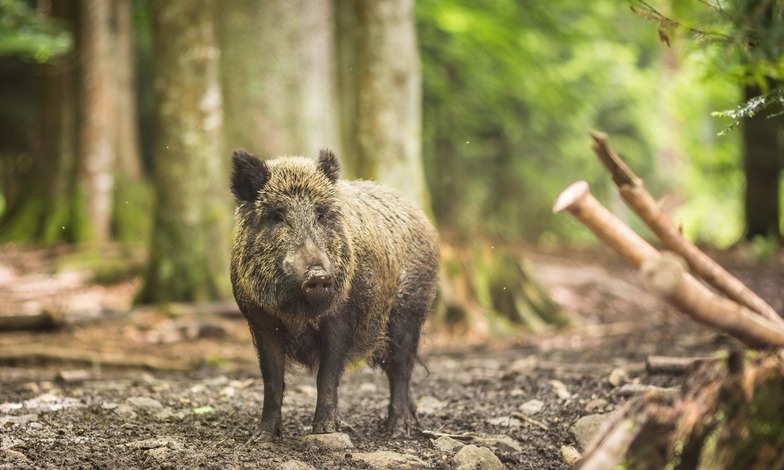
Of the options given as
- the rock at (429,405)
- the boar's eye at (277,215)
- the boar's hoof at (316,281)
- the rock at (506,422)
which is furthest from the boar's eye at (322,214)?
the rock at (429,405)

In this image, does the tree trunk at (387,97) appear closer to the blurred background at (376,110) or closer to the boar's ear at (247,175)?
the blurred background at (376,110)

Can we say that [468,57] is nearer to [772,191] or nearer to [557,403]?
[772,191]

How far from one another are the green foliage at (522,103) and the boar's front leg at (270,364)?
11702mm

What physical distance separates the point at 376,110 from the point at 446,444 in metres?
6.77

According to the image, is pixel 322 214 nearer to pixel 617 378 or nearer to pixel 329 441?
pixel 329 441

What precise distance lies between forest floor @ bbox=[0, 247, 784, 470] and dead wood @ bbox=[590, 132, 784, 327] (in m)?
1.64

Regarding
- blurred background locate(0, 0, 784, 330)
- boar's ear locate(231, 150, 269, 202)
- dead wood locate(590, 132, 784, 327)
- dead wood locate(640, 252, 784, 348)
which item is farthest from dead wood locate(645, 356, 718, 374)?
boar's ear locate(231, 150, 269, 202)

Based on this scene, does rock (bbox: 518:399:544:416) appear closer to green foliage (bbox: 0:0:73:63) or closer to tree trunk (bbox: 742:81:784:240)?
tree trunk (bbox: 742:81:784:240)

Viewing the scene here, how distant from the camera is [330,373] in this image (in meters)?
5.27

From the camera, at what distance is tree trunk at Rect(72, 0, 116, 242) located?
1744 centimetres

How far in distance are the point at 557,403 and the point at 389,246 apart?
162 cm

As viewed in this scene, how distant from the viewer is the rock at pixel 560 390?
608 cm

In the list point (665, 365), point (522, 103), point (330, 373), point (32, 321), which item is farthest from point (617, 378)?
point (522, 103)

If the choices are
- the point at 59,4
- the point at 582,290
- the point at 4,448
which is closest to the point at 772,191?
the point at 582,290
